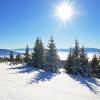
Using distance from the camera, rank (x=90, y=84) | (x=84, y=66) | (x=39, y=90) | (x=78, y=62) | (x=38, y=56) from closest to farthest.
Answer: (x=39, y=90)
(x=90, y=84)
(x=78, y=62)
(x=84, y=66)
(x=38, y=56)

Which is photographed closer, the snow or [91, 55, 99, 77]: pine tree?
the snow

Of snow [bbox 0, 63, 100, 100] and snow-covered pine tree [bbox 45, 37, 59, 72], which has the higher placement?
→ snow-covered pine tree [bbox 45, 37, 59, 72]

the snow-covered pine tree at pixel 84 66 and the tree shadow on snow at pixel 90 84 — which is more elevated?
the snow-covered pine tree at pixel 84 66

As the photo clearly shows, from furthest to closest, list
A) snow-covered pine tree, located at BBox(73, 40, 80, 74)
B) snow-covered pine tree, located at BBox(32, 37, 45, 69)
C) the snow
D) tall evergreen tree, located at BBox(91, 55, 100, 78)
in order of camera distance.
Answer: tall evergreen tree, located at BBox(91, 55, 100, 78) < snow-covered pine tree, located at BBox(32, 37, 45, 69) < snow-covered pine tree, located at BBox(73, 40, 80, 74) < the snow

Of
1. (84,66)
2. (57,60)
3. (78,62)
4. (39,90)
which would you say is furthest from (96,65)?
(39,90)

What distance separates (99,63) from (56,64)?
711 inches

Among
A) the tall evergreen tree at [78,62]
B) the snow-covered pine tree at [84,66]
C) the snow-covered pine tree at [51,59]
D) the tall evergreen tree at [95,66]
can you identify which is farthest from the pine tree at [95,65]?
the snow-covered pine tree at [51,59]

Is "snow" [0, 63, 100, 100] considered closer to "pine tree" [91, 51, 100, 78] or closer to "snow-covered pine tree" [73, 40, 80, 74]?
"snow-covered pine tree" [73, 40, 80, 74]

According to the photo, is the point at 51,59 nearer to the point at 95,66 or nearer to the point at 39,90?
the point at 95,66

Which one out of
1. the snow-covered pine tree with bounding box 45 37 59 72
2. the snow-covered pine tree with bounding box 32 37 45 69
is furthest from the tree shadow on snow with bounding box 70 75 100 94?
the snow-covered pine tree with bounding box 32 37 45 69

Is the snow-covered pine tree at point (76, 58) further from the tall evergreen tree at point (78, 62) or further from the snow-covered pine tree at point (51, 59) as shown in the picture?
the snow-covered pine tree at point (51, 59)

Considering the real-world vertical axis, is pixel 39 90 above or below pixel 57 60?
below

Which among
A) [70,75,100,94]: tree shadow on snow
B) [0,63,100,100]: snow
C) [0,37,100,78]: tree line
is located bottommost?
[70,75,100,94]: tree shadow on snow

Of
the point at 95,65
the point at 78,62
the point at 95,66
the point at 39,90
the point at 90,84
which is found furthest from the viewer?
the point at 95,65
